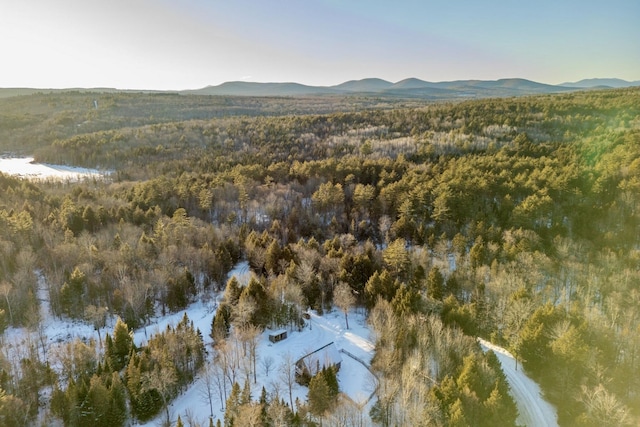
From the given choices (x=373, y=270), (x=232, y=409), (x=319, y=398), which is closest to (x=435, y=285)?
(x=373, y=270)

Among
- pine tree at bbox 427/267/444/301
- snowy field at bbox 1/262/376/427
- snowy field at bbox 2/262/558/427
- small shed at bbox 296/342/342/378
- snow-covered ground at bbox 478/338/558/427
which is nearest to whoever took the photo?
snow-covered ground at bbox 478/338/558/427

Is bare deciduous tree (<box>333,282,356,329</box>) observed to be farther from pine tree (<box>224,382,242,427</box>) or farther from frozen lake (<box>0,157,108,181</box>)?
frozen lake (<box>0,157,108,181</box>)

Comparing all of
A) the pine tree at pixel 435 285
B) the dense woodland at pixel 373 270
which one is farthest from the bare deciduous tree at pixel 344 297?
the pine tree at pixel 435 285

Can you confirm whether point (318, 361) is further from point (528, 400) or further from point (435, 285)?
point (528, 400)

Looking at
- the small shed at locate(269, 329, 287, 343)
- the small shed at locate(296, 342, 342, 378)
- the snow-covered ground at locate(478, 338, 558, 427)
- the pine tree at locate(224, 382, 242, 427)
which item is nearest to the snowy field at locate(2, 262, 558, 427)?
the snow-covered ground at locate(478, 338, 558, 427)

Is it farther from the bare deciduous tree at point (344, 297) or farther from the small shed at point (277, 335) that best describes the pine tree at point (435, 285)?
the small shed at point (277, 335)

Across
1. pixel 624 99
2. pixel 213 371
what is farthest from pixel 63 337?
pixel 624 99
